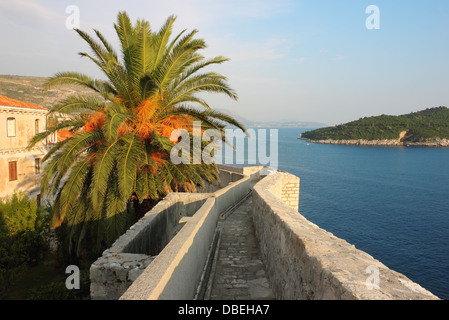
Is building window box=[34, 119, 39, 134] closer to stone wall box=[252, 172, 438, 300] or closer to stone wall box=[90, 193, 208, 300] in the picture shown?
stone wall box=[90, 193, 208, 300]

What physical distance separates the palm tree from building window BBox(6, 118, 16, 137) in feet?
47.1

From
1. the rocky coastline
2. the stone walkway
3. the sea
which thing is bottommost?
the sea

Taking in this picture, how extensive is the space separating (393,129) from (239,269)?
166 metres

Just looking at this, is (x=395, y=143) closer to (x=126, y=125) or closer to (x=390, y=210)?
(x=390, y=210)

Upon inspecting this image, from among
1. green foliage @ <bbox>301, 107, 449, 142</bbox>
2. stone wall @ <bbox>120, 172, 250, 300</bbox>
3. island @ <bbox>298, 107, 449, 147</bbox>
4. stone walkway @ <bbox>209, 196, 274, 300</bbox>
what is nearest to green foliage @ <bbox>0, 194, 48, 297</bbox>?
stone walkway @ <bbox>209, 196, 274, 300</bbox>

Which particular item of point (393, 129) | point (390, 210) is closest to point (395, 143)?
point (393, 129)

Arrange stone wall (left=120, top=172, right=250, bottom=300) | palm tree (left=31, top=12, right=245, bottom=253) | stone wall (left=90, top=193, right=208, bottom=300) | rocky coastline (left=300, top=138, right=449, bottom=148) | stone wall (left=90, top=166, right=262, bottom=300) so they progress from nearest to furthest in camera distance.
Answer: stone wall (left=120, top=172, right=250, bottom=300)
stone wall (left=90, top=166, right=262, bottom=300)
stone wall (left=90, top=193, right=208, bottom=300)
palm tree (left=31, top=12, right=245, bottom=253)
rocky coastline (left=300, top=138, right=449, bottom=148)

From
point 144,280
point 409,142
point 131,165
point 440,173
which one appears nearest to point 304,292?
point 144,280

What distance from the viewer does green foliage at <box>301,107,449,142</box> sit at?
142375 millimetres

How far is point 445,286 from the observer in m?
24.6

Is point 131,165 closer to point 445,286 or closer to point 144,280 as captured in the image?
point 144,280

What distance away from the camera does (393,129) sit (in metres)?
148

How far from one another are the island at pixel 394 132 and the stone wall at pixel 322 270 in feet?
526
